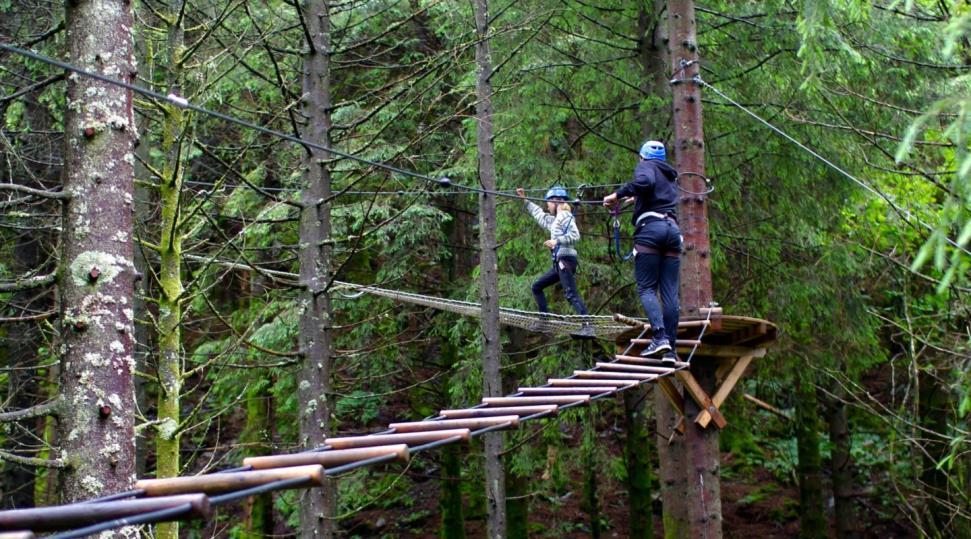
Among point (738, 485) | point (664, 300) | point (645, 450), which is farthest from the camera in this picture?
point (738, 485)

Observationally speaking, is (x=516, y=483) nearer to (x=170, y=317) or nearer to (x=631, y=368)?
(x=631, y=368)

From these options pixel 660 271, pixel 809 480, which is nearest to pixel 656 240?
pixel 660 271

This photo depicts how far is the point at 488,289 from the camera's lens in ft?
26.2

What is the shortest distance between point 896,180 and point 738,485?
6.66 meters

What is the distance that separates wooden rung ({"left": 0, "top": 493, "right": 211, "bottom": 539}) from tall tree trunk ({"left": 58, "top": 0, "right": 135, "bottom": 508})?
128cm

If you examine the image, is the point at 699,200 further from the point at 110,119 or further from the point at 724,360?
the point at 110,119

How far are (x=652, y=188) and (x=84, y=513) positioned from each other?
4.31 m

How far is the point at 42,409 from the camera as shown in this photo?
3.34 metres

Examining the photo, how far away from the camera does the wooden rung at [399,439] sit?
3.13m

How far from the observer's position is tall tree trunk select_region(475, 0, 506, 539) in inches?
306

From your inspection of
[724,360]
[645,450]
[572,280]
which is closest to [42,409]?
[572,280]

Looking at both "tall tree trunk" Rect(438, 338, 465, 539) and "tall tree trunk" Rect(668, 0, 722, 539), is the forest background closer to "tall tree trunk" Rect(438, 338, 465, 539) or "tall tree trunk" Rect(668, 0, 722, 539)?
"tall tree trunk" Rect(438, 338, 465, 539)

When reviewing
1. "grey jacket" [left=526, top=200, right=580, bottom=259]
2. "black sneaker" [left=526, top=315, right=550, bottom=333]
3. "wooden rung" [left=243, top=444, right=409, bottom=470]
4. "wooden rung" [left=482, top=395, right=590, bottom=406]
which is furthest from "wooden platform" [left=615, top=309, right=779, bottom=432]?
"wooden rung" [left=243, top=444, right=409, bottom=470]

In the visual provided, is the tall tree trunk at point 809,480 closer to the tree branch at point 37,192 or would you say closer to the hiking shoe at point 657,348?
the hiking shoe at point 657,348
